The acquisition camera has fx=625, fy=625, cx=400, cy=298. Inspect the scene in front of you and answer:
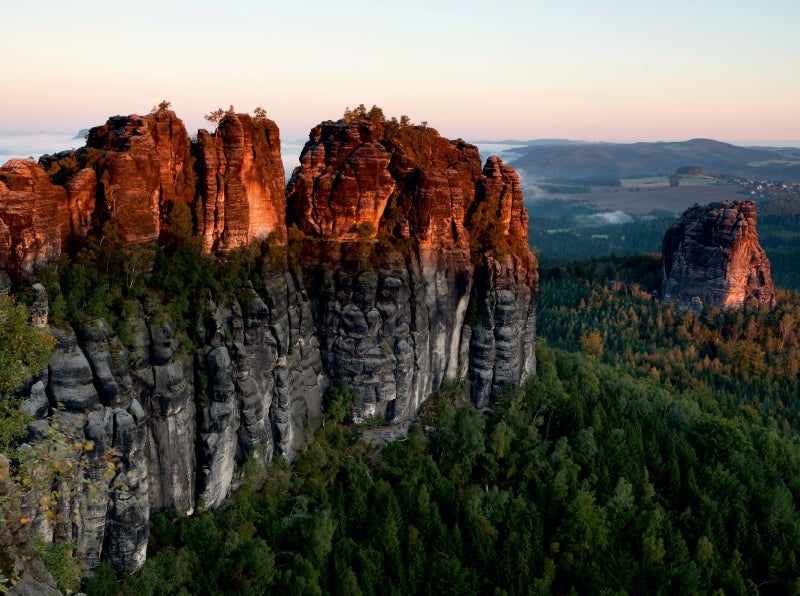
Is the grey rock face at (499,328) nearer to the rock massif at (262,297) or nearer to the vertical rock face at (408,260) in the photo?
the vertical rock face at (408,260)

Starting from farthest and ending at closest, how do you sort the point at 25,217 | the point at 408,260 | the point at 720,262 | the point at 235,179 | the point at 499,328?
the point at 720,262 < the point at 499,328 < the point at 408,260 < the point at 235,179 < the point at 25,217

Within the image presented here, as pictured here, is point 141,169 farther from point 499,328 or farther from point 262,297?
point 499,328

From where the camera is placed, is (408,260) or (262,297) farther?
(408,260)

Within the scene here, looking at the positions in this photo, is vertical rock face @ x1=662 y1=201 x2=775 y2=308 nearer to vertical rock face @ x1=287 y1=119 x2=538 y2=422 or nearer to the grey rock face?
vertical rock face @ x1=287 y1=119 x2=538 y2=422

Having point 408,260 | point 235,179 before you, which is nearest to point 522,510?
point 408,260

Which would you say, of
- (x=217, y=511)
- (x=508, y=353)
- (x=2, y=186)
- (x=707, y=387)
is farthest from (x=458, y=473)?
(x=707, y=387)

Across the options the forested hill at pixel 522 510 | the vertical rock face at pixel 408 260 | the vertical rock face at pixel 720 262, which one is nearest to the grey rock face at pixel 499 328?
the vertical rock face at pixel 408 260

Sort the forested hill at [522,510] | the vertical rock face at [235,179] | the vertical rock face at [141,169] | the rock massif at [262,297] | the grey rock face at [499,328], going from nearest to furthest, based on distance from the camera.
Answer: the rock massif at [262,297]
the vertical rock face at [141,169]
the forested hill at [522,510]
the vertical rock face at [235,179]
the grey rock face at [499,328]

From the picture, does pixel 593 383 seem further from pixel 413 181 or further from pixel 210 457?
pixel 210 457
